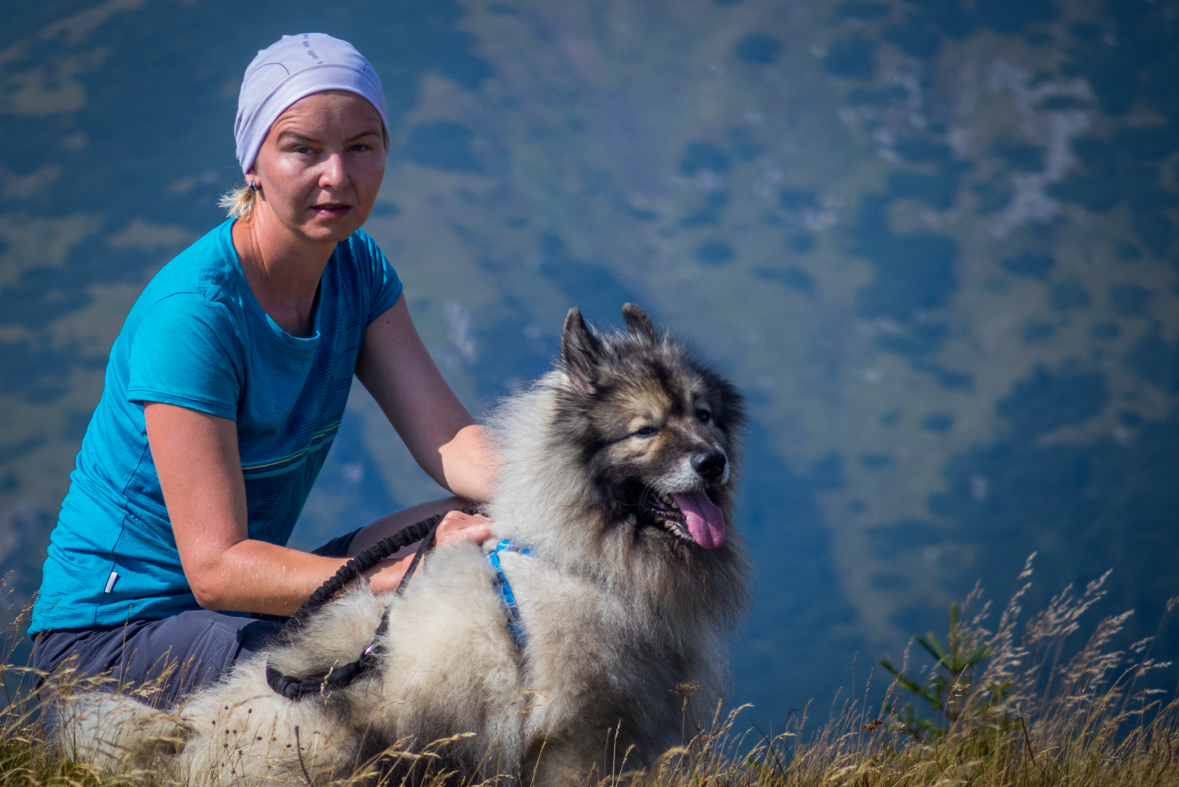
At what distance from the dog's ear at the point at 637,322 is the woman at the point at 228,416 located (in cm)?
76

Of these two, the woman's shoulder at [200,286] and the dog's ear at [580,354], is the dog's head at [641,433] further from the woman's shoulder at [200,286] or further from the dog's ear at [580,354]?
the woman's shoulder at [200,286]

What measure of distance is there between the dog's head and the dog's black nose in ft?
0.06

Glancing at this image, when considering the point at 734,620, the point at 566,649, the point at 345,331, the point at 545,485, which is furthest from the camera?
the point at 345,331

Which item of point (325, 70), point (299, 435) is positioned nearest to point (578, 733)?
point (299, 435)

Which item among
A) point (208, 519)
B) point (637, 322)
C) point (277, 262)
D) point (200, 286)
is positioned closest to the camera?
point (208, 519)

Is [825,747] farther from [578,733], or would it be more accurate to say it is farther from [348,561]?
[348,561]

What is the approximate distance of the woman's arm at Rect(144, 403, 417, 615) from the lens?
226 centimetres

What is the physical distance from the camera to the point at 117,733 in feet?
7.09

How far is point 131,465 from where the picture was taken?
2.50 meters

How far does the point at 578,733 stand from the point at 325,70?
2.03 metres

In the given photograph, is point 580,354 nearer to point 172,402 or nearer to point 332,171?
point 332,171

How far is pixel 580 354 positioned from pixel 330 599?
3.34 ft

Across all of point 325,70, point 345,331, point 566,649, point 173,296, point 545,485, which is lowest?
point 566,649

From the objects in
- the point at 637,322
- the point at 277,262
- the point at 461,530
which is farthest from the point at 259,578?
the point at 637,322
